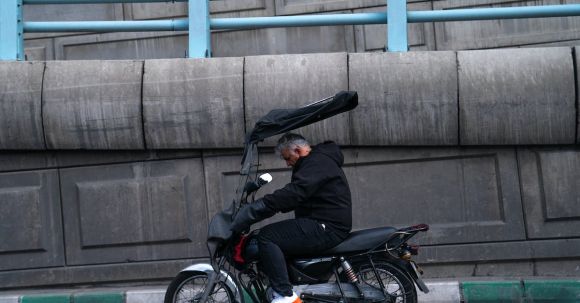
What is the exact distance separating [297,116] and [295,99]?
1.29 metres

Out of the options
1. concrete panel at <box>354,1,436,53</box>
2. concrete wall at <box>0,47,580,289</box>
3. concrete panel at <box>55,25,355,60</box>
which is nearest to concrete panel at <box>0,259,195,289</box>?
concrete wall at <box>0,47,580,289</box>

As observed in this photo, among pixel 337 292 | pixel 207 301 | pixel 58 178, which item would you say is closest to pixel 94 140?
pixel 58 178

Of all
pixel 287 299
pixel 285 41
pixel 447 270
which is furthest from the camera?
pixel 285 41

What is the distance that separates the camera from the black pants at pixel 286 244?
5.50 meters

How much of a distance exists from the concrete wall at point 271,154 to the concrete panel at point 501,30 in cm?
209

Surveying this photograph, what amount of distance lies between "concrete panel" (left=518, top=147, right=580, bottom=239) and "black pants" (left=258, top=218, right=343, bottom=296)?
2.27 metres

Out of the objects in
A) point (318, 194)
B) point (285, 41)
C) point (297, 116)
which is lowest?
point (318, 194)

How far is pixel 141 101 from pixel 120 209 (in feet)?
3.45

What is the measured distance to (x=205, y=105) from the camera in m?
7.05

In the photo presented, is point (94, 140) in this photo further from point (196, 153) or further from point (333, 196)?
point (333, 196)

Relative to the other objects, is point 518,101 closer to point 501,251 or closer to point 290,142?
point 501,251

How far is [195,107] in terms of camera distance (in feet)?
23.2

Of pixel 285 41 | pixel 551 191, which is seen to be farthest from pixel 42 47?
pixel 551 191

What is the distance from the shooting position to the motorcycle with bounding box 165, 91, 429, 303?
5.60 meters
